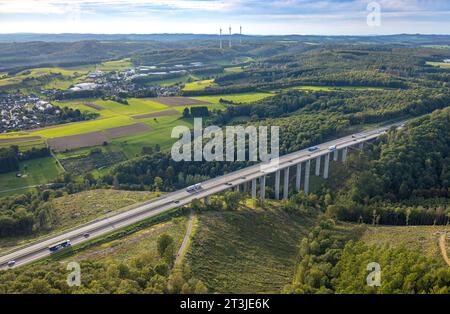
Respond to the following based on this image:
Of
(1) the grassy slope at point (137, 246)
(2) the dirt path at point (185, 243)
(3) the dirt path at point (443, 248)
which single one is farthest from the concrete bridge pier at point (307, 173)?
(1) the grassy slope at point (137, 246)

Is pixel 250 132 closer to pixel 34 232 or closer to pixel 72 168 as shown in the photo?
pixel 72 168

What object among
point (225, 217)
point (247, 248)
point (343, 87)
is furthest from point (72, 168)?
point (343, 87)

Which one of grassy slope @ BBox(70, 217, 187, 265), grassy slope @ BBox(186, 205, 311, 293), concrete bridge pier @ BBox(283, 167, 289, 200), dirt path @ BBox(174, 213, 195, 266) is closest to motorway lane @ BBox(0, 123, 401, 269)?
concrete bridge pier @ BBox(283, 167, 289, 200)

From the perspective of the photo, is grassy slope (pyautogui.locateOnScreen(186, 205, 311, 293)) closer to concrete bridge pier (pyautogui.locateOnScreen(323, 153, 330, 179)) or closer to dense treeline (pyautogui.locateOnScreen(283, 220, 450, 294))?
dense treeline (pyautogui.locateOnScreen(283, 220, 450, 294))

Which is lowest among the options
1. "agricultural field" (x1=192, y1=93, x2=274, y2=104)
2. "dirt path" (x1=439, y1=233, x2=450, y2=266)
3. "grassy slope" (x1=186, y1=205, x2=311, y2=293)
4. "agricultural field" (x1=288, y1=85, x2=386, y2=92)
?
"grassy slope" (x1=186, y1=205, x2=311, y2=293)

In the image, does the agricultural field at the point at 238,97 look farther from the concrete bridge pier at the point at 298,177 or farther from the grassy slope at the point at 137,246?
the grassy slope at the point at 137,246
